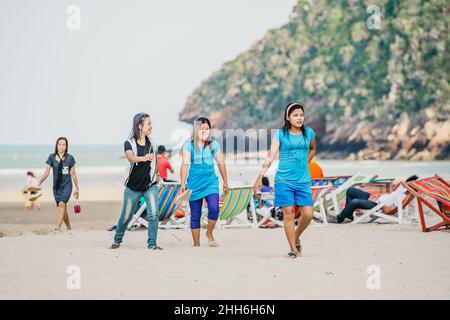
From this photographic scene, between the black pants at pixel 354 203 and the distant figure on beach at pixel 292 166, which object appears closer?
the distant figure on beach at pixel 292 166

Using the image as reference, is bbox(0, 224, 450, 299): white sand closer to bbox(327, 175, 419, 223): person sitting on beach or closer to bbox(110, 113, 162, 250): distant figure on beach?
bbox(110, 113, 162, 250): distant figure on beach

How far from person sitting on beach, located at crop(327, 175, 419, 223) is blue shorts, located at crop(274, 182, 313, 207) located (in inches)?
130

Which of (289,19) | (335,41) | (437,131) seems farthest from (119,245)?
(289,19)

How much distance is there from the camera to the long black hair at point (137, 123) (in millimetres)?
7750

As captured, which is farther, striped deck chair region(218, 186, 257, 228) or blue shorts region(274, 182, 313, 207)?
striped deck chair region(218, 186, 257, 228)

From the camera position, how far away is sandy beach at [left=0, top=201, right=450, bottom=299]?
5469 mm

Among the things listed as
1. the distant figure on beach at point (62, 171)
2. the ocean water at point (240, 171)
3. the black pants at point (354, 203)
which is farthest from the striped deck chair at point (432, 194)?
the distant figure on beach at point (62, 171)

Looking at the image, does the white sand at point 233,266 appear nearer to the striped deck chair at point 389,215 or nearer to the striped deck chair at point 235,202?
the striped deck chair at point 235,202

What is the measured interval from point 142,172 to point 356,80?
71.2 metres

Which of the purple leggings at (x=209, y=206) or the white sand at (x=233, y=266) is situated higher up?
the purple leggings at (x=209, y=206)

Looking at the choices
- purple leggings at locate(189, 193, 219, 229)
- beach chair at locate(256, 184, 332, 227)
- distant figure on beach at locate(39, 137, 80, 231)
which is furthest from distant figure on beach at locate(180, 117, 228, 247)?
distant figure on beach at locate(39, 137, 80, 231)

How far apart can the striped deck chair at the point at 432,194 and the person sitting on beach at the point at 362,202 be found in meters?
0.63
